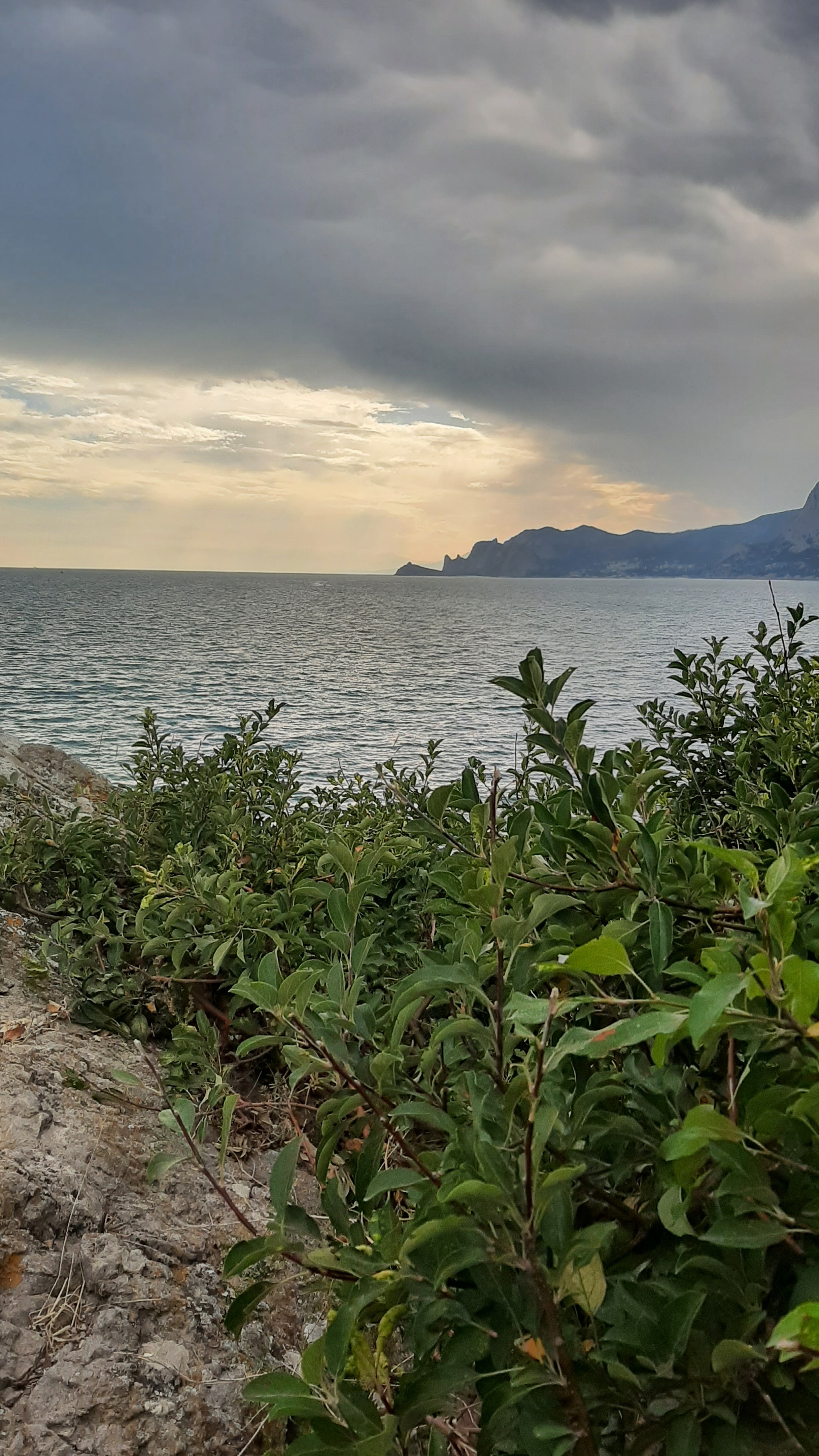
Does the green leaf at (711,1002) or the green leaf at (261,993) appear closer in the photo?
the green leaf at (711,1002)

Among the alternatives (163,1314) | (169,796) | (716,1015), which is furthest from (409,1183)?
(169,796)

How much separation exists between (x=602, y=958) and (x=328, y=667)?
64529 millimetres

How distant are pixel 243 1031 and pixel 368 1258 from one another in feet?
5.68

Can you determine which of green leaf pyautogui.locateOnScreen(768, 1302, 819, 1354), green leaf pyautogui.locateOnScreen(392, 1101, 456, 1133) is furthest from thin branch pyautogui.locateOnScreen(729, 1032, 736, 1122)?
green leaf pyautogui.locateOnScreen(392, 1101, 456, 1133)

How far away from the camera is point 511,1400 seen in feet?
3.03

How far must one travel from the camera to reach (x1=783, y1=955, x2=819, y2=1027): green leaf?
892 mm

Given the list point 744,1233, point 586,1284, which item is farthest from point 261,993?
point 744,1233

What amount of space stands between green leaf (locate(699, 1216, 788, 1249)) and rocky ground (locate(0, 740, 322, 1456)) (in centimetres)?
156

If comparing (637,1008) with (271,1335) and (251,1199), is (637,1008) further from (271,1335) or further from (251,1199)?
(251,1199)

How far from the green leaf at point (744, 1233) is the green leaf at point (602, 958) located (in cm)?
26

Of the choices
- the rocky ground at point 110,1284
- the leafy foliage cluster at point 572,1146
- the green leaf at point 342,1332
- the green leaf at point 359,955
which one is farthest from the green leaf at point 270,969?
the rocky ground at point 110,1284

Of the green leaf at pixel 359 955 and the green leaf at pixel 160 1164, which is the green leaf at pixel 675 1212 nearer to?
the green leaf at pixel 359 955

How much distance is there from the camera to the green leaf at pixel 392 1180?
1130mm

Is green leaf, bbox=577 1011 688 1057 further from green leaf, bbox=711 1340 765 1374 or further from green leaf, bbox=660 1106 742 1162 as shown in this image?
green leaf, bbox=711 1340 765 1374
